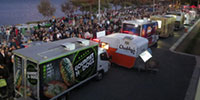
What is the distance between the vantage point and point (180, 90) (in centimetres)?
1111

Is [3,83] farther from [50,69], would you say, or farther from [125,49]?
[125,49]

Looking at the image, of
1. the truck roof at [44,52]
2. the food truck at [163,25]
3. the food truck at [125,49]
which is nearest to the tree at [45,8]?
the food truck at [163,25]

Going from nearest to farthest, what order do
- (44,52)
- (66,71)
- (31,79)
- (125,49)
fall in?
(31,79), (44,52), (66,71), (125,49)

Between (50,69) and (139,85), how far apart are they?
20.5 ft

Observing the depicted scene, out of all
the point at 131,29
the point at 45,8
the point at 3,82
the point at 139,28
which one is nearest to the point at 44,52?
the point at 3,82

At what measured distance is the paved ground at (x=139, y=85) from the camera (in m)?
10.1

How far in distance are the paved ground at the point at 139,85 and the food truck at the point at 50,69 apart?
1216mm

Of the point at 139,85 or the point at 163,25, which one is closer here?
the point at 139,85

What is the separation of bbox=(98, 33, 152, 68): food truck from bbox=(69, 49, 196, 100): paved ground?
762 millimetres

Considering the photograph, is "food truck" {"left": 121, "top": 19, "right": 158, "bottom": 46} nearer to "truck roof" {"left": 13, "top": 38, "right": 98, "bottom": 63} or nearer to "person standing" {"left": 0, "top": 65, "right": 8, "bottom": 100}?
"truck roof" {"left": 13, "top": 38, "right": 98, "bottom": 63}

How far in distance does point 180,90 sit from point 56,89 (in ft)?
25.4

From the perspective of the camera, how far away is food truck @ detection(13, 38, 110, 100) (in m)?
7.41

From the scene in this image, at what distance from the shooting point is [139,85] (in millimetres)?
11500

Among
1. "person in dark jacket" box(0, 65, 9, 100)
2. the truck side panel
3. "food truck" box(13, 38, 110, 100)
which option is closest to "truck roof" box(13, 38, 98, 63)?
"food truck" box(13, 38, 110, 100)
